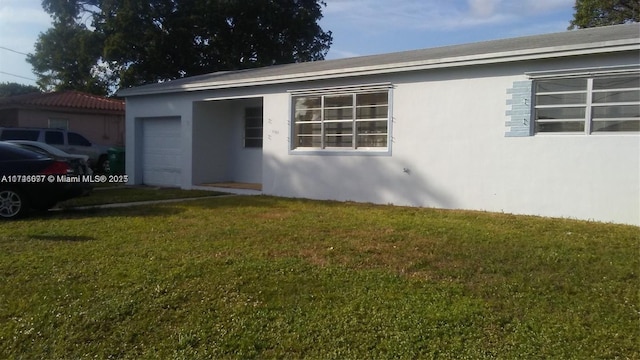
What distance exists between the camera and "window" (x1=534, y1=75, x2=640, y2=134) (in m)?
8.27

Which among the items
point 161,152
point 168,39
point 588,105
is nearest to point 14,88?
point 168,39

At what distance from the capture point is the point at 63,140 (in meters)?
17.9

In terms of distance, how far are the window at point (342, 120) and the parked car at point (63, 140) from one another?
888cm

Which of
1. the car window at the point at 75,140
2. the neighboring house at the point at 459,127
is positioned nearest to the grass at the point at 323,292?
the neighboring house at the point at 459,127

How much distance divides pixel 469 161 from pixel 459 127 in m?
0.67

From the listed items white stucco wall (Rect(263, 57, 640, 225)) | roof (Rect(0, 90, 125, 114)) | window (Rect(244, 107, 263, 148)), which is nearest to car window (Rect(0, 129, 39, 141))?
roof (Rect(0, 90, 125, 114))

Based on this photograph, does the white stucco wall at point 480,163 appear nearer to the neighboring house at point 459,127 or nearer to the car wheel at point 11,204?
the neighboring house at point 459,127

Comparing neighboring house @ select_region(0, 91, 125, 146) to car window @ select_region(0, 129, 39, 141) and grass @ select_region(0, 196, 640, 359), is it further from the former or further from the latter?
grass @ select_region(0, 196, 640, 359)

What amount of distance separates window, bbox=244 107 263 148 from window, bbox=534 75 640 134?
7631mm

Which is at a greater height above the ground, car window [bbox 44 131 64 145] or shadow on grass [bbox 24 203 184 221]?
car window [bbox 44 131 64 145]

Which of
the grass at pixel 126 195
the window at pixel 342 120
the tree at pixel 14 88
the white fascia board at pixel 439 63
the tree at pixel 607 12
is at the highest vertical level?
the tree at pixel 607 12

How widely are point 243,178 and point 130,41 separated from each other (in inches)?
556

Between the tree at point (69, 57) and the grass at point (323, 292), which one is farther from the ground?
the tree at point (69, 57)

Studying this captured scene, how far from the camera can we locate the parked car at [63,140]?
16797 millimetres
